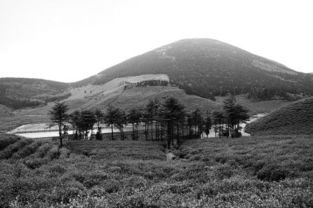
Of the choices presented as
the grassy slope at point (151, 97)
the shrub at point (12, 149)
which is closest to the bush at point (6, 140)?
the shrub at point (12, 149)

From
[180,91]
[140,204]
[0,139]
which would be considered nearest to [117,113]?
[0,139]

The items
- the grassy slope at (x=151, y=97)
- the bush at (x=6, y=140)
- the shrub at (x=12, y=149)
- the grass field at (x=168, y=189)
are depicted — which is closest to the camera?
the grass field at (x=168, y=189)

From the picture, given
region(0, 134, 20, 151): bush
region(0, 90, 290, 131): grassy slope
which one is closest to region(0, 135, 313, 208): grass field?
region(0, 134, 20, 151): bush

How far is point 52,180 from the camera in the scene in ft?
45.4

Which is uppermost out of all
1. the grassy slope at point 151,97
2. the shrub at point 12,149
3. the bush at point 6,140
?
the grassy slope at point 151,97

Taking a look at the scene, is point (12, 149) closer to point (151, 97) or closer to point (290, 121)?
point (290, 121)

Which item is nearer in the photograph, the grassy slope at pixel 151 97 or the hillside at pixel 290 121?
the hillside at pixel 290 121

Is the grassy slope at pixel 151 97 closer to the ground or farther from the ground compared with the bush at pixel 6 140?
farther from the ground

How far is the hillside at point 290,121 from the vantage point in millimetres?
64262

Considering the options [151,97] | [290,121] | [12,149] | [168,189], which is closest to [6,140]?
[12,149]

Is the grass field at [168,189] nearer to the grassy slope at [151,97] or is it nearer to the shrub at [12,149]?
the shrub at [12,149]

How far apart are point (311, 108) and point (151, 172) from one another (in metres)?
74.4

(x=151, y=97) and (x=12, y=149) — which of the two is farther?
(x=151, y=97)

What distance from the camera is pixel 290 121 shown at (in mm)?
71562
